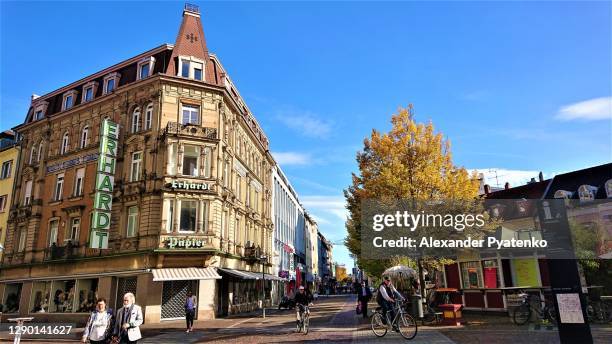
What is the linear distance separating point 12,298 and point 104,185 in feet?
44.1

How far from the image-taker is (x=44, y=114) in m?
33.0

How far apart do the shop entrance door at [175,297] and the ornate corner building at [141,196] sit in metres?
0.06

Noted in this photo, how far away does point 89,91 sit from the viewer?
3030 centimetres

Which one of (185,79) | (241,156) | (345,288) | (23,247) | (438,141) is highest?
(185,79)

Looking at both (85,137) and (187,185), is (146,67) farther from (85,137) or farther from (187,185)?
(187,185)

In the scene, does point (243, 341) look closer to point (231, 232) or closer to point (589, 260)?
point (231, 232)

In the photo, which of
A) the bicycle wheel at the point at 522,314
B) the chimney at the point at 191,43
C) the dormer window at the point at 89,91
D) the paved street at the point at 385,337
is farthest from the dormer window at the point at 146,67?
the bicycle wheel at the point at 522,314

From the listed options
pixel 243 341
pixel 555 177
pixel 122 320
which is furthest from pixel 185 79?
pixel 555 177

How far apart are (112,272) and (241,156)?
12872 mm

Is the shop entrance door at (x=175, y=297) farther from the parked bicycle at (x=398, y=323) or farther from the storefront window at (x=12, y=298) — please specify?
the storefront window at (x=12, y=298)

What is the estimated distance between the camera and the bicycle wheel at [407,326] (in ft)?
40.6

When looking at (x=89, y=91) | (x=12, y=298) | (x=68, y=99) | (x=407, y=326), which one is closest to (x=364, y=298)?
(x=407, y=326)

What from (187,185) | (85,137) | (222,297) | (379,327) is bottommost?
(379,327)

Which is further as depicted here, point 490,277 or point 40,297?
point 40,297
